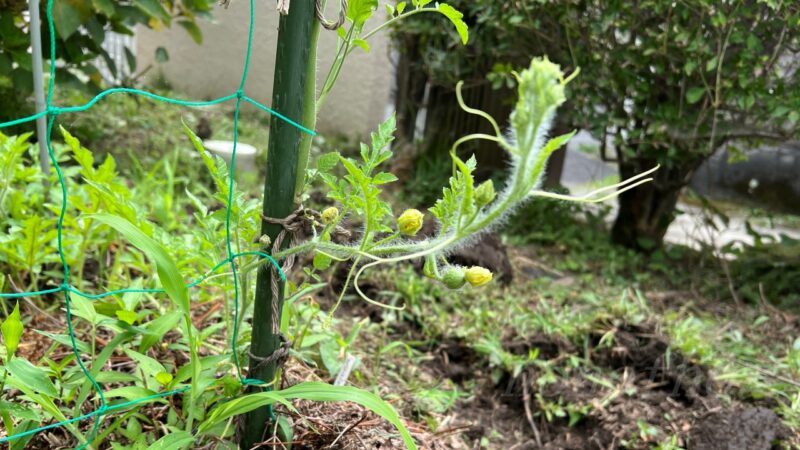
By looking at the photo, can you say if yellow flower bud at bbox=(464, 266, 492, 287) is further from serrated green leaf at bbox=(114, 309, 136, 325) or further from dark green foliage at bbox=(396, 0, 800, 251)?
dark green foliage at bbox=(396, 0, 800, 251)

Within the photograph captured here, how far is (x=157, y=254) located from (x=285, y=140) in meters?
0.31

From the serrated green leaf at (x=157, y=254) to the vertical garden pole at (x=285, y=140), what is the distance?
15 cm

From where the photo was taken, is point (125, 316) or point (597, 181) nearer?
point (125, 316)

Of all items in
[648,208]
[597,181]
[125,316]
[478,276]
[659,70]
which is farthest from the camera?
[597,181]

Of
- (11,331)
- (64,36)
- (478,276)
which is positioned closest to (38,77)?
(64,36)

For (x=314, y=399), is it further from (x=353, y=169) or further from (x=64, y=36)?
(x=64, y=36)

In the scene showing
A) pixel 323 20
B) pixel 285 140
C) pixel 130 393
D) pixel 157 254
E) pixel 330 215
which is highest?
pixel 323 20

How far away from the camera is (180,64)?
5469 millimetres

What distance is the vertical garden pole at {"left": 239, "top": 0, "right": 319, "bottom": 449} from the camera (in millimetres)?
1202

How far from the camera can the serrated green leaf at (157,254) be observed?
1.22 m

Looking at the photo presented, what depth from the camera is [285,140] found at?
1.25 metres

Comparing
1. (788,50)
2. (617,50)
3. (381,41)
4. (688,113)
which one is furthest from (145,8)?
(788,50)

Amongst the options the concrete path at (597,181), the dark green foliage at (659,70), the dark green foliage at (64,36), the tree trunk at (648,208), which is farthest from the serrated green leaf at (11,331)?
the concrete path at (597,181)

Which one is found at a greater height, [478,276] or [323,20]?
[323,20]
